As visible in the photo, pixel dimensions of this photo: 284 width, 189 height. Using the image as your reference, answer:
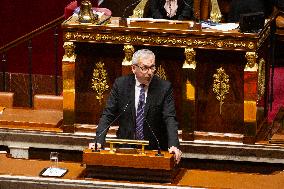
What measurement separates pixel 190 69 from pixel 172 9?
777 mm

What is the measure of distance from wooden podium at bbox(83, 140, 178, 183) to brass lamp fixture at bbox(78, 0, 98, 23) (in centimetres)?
184

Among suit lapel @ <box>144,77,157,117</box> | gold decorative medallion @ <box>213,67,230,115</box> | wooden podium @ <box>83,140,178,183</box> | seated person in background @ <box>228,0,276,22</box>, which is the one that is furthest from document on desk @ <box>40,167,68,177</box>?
seated person in background @ <box>228,0,276,22</box>

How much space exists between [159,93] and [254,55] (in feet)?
3.86

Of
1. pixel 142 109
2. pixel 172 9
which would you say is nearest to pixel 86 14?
pixel 172 9

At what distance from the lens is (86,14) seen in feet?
27.1

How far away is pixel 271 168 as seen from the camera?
8055 mm

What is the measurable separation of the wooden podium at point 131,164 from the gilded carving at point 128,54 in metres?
1.55

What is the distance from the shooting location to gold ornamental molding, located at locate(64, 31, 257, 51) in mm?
7941

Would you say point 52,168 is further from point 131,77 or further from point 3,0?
point 3,0

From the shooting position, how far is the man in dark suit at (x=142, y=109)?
23.2 feet

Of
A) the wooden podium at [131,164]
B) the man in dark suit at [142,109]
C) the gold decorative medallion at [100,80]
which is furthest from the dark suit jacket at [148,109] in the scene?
the gold decorative medallion at [100,80]

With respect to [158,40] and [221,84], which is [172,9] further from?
[221,84]

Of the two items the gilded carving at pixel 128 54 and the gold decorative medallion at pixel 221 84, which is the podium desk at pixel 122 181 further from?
the gilded carving at pixel 128 54

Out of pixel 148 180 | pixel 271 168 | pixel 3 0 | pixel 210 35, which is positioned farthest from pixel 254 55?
pixel 3 0
